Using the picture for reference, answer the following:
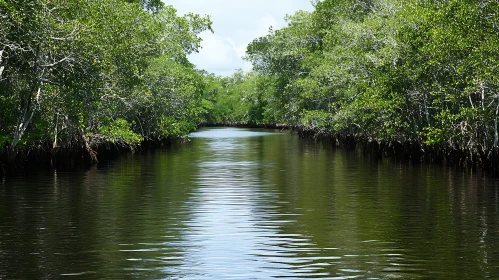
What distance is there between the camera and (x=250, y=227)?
16125 millimetres

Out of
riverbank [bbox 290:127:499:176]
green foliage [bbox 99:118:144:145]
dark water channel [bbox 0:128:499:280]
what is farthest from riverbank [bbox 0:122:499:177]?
dark water channel [bbox 0:128:499:280]

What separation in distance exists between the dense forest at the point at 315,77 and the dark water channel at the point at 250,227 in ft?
10.8

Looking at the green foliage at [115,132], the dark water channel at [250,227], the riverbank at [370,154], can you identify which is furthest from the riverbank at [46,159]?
the dark water channel at [250,227]

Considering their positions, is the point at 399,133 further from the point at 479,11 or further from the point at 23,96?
the point at 23,96

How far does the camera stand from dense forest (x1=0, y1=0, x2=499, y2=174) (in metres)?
27.1

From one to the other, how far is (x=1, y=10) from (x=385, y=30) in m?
23.4

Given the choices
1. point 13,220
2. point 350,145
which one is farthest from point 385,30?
point 13,220

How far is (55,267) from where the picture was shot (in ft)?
38.6

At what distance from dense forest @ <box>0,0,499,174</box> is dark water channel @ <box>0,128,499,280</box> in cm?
329

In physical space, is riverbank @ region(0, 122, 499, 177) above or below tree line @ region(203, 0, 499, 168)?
below

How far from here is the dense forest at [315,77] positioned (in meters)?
27.1

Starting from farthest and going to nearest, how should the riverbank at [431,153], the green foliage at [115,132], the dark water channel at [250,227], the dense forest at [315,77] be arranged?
the green foliage at [115,132], the riverbank at [431,153], the dense forest at [315,77], the dark water channel at [250,227]

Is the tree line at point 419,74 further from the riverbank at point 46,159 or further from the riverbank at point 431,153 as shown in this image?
the riverbank at point 46,159

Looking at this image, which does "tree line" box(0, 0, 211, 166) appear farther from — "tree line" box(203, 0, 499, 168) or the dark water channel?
"tree line" box(203, 0, 499, 168)
